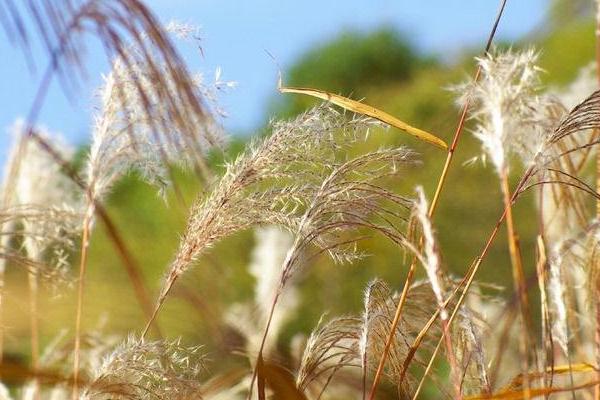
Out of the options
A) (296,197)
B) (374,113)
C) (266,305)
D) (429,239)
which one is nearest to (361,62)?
(266,305)

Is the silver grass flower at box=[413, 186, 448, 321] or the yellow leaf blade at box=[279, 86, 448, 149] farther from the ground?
the yellow leaf blade at box=[279, 86, 448, 149]

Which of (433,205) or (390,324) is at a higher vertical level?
(433,205)

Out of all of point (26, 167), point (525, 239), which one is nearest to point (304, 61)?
point (525, 239)

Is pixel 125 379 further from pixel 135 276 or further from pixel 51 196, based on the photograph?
pixel 51 196

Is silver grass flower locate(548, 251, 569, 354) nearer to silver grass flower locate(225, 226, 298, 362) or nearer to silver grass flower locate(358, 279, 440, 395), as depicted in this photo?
silver grass flower locate(358, 279, 440, 395)

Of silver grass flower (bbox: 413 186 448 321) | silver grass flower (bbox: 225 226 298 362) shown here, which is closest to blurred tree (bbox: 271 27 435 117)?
silver grass flower (bbox: 225 226 298 362)

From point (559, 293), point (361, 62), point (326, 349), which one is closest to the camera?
point (326, 349)

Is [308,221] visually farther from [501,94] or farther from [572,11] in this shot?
[572,11]

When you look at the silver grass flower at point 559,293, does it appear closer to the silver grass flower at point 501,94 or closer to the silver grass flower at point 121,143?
the silver grass flower at point 501,94

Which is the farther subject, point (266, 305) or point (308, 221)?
point (266, 305)

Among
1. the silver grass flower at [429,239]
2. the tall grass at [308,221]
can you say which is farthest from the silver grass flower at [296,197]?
the silver grass flower at [429,239]

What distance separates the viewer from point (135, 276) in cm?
99

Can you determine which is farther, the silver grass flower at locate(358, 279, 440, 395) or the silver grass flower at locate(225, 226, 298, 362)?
the silver grass flower at locate(225, 226, 298, 362)

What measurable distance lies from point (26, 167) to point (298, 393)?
1346mm
